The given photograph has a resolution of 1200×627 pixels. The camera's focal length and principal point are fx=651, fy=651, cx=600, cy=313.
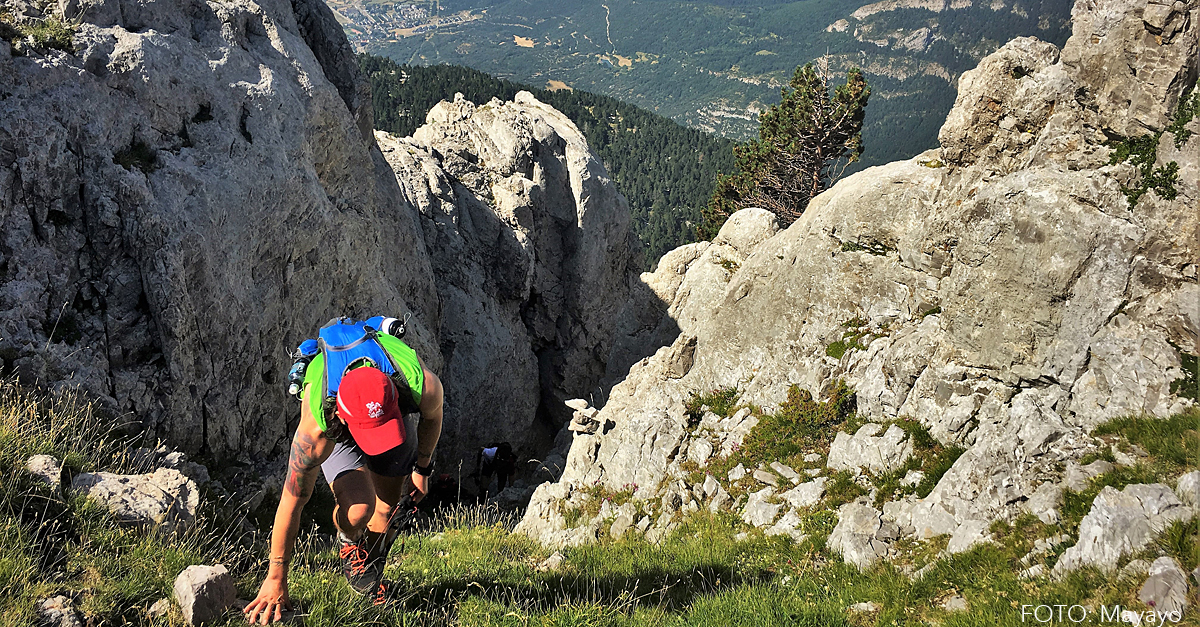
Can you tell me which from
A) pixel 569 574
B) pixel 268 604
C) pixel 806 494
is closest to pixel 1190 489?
pixel 806 494

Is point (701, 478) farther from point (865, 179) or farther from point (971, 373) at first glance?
point (865, 179)

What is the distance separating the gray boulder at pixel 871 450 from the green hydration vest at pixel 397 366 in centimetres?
796

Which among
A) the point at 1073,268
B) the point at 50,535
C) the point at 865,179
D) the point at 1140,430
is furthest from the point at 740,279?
the point at 50,535

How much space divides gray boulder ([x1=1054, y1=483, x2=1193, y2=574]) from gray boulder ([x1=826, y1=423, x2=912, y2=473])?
3.76 metres

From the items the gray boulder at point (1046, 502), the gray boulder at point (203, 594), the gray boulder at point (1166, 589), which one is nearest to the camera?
the gray boulder at point (203, 594)

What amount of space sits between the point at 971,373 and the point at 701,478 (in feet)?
17.1

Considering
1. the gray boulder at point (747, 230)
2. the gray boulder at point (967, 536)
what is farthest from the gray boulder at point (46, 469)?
the gray boulder at point (747, 230)

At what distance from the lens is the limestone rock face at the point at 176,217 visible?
12.1 m

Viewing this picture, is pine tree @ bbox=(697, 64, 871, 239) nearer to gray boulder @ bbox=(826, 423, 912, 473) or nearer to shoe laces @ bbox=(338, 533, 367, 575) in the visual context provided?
gray boulder @ bbox=(826, 423, 912, 473)

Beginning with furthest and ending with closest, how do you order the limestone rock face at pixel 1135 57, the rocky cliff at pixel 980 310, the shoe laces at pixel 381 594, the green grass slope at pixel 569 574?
the limestone rock face at pixel 1135 57
the rocky cliff at pixel 980 310
the shoe laces at pixel 381 594
the green grass slope at pixel 569 574

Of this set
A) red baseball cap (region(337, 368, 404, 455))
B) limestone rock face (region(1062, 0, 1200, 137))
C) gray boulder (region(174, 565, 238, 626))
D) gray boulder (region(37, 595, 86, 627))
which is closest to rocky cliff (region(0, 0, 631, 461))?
gray boulder (region(37, 595, 86, 627))

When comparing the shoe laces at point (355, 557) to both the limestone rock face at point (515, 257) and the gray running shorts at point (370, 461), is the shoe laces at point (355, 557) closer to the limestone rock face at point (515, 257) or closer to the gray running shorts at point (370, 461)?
the gray running shorts at point (370, 461)

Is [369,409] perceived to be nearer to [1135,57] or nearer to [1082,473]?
[1082,473]

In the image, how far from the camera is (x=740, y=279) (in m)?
17.1
